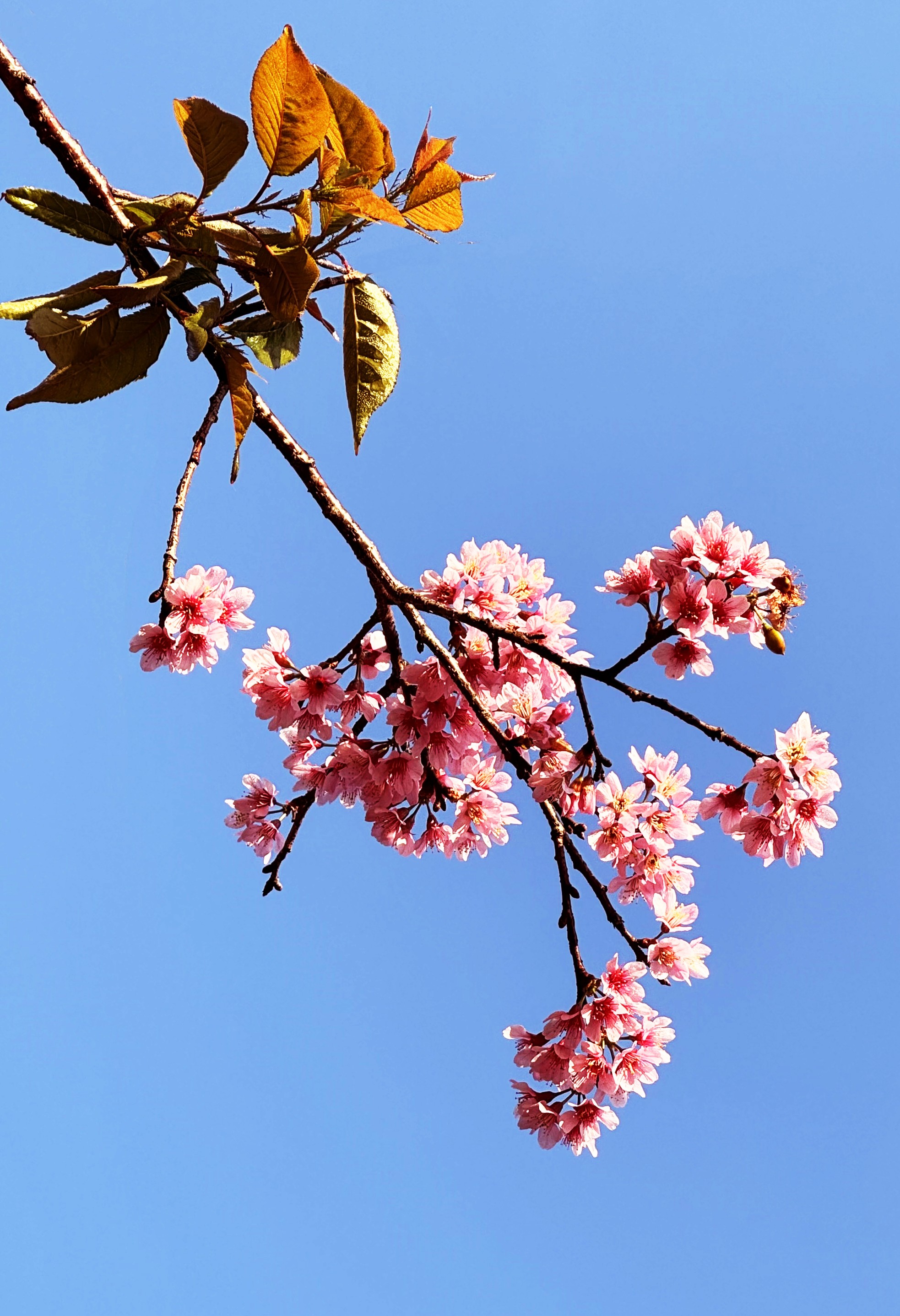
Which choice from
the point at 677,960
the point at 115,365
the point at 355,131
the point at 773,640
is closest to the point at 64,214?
the point at 115,365

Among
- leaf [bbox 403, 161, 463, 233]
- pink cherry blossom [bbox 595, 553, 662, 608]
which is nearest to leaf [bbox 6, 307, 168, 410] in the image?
leaf [bbox 403, 161, 463, 233]

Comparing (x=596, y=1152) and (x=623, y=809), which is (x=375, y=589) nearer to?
(x=623, y=809)

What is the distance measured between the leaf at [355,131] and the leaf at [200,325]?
1.11 ft

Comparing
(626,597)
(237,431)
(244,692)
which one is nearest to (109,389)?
(237,431)

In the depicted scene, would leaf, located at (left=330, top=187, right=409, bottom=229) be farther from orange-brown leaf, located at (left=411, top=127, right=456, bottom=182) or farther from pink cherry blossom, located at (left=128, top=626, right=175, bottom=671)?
pink cherry blossom, located at (left=128, top=626, right=175, bottom=671)

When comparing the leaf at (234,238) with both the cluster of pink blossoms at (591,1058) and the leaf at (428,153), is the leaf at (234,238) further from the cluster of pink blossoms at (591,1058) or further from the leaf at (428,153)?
the cluster of pink blossoms at (591,1058)

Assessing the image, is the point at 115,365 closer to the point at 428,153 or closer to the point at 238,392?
the point at 238,392

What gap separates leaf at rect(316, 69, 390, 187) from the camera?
1589mm

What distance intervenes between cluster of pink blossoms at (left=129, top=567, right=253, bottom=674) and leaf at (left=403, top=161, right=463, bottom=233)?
2.85ft

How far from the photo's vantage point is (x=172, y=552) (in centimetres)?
174

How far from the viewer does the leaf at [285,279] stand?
1499mm

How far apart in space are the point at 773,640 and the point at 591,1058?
43.4 inches

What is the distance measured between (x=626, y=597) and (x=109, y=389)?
118cm

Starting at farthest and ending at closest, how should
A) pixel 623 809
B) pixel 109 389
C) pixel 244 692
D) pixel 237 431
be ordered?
pixel 244 692, pixel 623 809, pixel 237 431, pixel 109 389
